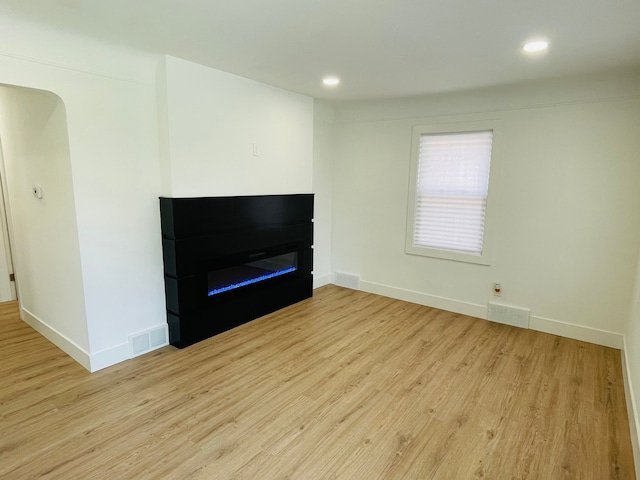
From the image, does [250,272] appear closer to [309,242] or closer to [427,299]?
[309,242]

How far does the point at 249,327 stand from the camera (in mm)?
3664

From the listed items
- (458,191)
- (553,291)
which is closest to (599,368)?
(553,291)

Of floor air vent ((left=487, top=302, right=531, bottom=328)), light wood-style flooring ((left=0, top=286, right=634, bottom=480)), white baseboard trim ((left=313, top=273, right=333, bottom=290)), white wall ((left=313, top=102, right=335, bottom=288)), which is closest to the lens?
light wood-style flooring ((left=0, top=286, right=634, bottom=480))

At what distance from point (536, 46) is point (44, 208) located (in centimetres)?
393

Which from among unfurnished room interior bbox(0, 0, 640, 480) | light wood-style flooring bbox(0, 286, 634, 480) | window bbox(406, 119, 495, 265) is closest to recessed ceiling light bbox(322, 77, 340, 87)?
unfurnished room interior bbox(0, 0, 640, 480)

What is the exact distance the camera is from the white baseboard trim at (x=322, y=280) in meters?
4.99

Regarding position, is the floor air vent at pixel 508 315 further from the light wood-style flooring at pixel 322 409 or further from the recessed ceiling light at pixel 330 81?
the recessed ceiling light at pixel 330 81

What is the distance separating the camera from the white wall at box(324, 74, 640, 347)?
3.18 metres

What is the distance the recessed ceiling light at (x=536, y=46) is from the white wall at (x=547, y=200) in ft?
3.39

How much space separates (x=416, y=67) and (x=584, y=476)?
2.94m

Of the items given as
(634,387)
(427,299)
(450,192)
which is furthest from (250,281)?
(634,387)

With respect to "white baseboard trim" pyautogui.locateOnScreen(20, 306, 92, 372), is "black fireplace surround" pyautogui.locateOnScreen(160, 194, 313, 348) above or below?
above

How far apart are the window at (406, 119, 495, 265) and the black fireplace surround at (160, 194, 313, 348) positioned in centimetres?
132

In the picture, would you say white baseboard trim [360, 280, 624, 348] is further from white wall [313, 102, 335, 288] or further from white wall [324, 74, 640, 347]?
white wall [313, 102, 335, 288]
